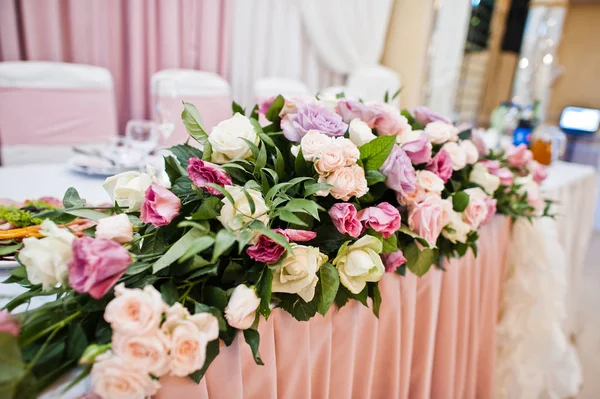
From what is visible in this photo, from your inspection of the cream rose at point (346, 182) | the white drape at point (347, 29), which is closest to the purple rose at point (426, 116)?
the cream rose at point (346, 182)

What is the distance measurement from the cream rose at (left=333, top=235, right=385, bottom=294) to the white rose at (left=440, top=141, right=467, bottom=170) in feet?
1.21

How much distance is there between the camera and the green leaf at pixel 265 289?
51 centimetres

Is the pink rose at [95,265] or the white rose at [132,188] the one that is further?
the white rose at [132,188]

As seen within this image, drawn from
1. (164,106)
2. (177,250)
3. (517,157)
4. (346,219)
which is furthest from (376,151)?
(517,157)

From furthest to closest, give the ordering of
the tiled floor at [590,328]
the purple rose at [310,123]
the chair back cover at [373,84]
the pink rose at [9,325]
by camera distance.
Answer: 1. the chair back cover at [373,84]
2. the tiled floor at [590,328]
3. the purple rose at [310,123]
4. the pink rose at [9,325]

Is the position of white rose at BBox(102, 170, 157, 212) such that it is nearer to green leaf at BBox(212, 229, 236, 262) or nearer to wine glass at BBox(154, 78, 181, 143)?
green leaf at BBox(212, 229, 236, 262)

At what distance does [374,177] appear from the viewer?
66 centimetres

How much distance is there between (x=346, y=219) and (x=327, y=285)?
10 centimetres

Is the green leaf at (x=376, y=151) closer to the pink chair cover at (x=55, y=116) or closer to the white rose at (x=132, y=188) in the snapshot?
the white rose at (x=132, y=188)

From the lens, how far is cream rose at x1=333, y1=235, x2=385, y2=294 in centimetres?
58

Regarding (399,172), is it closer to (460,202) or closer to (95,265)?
(460,202)

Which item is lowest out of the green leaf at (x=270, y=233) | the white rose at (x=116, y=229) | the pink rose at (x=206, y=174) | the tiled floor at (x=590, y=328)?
the tiled floor at (x=590, y=328)

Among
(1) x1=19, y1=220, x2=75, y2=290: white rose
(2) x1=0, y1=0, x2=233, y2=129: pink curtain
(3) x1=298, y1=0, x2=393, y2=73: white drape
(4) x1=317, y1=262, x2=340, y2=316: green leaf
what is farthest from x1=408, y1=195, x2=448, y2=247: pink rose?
(3) x1=298, y1=0, x2=393, y2=73: white drape

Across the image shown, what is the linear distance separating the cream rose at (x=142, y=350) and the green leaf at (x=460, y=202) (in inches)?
24.9
